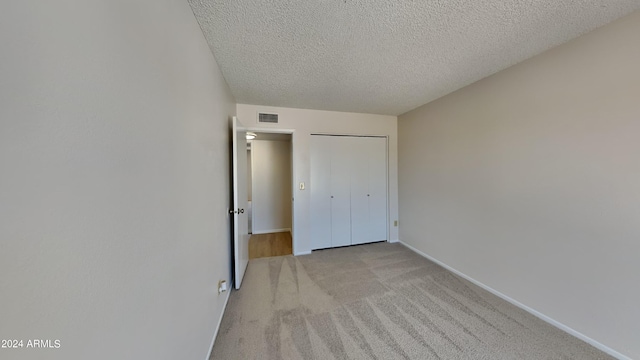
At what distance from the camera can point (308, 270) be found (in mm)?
2840

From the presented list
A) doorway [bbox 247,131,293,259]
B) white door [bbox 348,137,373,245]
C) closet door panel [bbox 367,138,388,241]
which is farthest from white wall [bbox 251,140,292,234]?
closet door panel [bbox 367,138,388,241]

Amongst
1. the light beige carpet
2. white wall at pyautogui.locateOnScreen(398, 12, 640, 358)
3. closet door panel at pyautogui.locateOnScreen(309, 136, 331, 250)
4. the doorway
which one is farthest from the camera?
the doorway

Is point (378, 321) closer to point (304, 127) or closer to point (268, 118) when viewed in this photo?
point (304, 127)

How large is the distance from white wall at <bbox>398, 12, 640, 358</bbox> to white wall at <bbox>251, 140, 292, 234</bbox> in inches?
127

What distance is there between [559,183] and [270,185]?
14.1 ft

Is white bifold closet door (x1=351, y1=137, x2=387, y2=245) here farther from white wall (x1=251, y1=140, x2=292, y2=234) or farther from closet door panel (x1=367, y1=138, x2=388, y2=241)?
white wall (x1=251, y1=140, x2=292, y2=234)

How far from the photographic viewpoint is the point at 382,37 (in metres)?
1.60

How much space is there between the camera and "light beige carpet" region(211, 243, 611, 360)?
1.57 meters

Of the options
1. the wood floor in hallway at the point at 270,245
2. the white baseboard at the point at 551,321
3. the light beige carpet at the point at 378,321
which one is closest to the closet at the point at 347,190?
the wood floor in hallway at the point at 270,245

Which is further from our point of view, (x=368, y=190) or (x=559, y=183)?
(x=368, y=190)

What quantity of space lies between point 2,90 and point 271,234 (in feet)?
14.6

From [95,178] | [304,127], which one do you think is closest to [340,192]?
[304,127]

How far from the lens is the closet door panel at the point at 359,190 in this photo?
3658 millimetres

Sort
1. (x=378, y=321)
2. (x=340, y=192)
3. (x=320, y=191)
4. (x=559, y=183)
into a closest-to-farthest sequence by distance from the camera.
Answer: (x=559, y=183)
(x=378, y=321)
(x=320, y=191)
(x=340, y=192)
